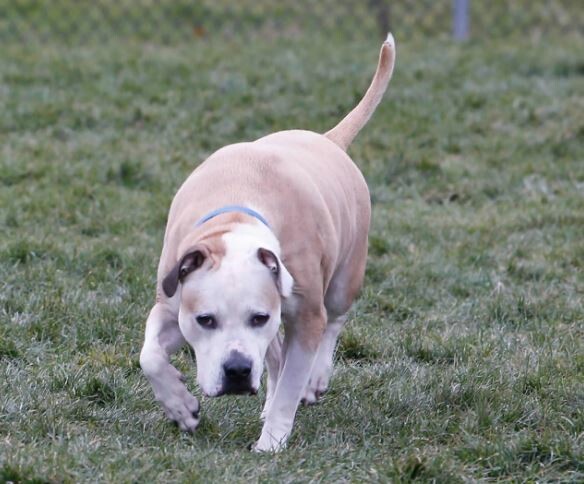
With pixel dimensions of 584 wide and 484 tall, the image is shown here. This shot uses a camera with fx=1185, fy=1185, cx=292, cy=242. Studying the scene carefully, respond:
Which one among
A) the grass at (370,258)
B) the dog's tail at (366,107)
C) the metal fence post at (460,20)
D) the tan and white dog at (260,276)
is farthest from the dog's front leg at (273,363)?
the metal fence post at (460,20)

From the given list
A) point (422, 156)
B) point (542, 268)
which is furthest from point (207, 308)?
point (422, 156)

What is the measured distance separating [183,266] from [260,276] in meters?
0.26

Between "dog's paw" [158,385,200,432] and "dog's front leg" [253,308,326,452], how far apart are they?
0.24 metres

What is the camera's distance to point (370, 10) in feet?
43.1

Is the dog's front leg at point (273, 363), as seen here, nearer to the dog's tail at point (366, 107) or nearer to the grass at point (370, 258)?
the grass at point (370, 258)

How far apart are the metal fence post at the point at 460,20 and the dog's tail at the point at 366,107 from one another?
6.95 meters

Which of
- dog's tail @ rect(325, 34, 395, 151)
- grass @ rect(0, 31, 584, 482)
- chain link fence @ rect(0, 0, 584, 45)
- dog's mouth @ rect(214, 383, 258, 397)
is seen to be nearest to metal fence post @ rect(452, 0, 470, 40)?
chain link fence @ rect(0, 0, 584, 45)

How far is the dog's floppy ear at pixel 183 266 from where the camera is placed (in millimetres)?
3857

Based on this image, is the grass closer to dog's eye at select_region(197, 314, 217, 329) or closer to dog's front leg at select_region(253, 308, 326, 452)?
dog's front leg at select_region(253, 308, 326, 452)

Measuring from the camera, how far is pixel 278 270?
12.9 feet

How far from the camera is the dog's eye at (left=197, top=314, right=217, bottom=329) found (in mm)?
3877

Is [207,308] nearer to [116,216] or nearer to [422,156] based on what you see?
[116,216]

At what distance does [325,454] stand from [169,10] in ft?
31.1

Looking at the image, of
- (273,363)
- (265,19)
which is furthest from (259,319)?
(265,19)
